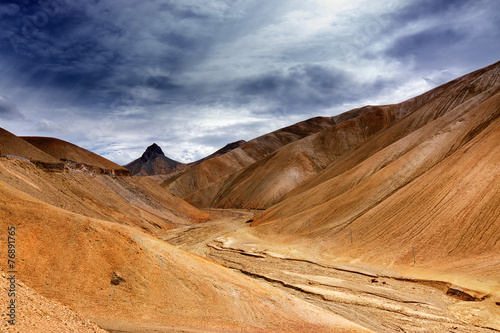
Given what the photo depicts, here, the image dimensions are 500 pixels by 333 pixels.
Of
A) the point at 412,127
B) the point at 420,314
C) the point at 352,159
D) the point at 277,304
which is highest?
the point at 412,127

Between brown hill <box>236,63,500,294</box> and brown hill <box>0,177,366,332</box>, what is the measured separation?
35.1 feet

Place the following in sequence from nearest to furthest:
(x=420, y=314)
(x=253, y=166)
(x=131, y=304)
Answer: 1. (x=131, y=304)
2. (x=420, y=314)
3. (x=253, y=166)

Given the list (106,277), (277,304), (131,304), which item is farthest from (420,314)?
(106,277)

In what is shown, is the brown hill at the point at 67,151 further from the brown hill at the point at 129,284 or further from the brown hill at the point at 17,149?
the brown hill at the point at 129,284

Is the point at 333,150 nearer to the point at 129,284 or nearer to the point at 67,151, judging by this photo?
the point at 67,151

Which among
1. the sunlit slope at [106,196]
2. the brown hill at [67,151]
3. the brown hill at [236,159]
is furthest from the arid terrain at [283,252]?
the brown hill at [236,159]

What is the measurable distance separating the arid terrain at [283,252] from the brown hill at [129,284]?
0.05m

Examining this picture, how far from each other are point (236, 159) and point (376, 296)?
10895 centimetres

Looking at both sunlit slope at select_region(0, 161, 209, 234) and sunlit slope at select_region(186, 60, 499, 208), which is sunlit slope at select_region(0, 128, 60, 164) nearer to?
Result: sunlit slope at select_region(0, 161, 209, 234)

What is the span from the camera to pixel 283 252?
85.2 ft

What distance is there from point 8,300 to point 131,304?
367cm

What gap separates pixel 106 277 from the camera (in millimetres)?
10594

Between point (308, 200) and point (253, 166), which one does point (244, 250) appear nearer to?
point (308, 200)

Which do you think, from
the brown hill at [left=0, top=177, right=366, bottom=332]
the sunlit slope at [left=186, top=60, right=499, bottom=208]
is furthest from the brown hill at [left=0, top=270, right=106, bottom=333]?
the sunlit slope at [left=186, top=60, right=499, bottom=208]
